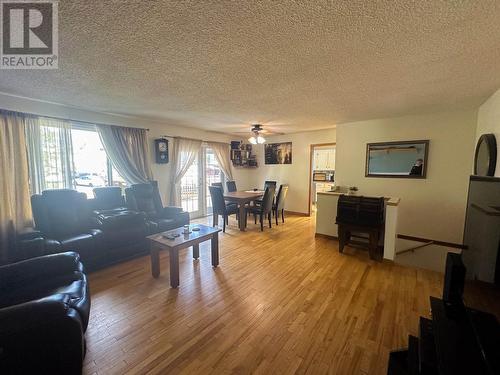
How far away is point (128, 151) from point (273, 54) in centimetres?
361

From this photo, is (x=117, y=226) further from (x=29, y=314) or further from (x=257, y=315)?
(x=257, y=315)

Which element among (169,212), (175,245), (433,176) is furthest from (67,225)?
(433,176)

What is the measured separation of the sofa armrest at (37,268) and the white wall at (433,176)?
4.65m

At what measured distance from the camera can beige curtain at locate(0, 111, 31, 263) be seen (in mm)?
2863

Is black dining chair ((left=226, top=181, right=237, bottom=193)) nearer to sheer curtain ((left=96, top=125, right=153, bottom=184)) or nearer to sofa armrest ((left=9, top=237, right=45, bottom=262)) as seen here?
sheer curtain ((left=96, top=125, right=153, bottom=184))

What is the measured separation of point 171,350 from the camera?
5.41ft

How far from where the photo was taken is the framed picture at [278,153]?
6293 mm

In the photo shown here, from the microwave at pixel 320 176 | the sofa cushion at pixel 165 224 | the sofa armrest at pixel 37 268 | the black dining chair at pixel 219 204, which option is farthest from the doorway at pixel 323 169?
the sofa armrest at pixel 37 268

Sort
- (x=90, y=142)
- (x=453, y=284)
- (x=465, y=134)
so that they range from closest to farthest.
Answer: (x=453, y=284)
(x=465, y=134)
(x=90, y=142)

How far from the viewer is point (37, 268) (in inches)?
69.5

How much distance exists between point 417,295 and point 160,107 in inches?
169

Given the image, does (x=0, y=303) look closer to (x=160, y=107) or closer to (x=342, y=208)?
(x=160, y=107)

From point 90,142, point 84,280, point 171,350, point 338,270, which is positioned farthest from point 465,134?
point 90,142

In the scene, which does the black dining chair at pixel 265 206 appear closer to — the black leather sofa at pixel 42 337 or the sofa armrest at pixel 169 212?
the sofa armrest at pixel 169 212
